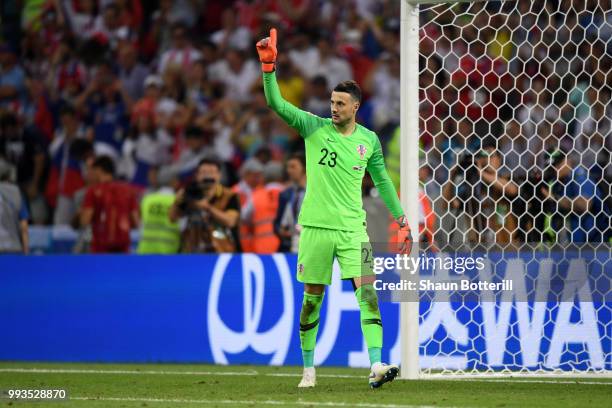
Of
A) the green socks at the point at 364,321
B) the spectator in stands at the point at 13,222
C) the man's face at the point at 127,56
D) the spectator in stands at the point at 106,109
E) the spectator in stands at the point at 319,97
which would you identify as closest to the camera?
the green socks at the point at 364,321

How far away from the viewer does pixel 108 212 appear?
48.1 ft

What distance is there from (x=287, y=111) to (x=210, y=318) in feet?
13.5

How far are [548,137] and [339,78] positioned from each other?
636cm

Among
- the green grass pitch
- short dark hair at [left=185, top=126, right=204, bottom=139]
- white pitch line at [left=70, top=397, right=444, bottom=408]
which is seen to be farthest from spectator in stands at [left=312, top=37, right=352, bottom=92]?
white pitch line at [left=70, top=397, right=444, bottom=408]

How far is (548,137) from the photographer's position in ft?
35.6

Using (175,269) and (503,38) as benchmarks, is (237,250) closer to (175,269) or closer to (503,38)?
(175,269)

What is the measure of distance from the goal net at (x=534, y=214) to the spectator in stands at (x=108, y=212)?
4796 millimetres

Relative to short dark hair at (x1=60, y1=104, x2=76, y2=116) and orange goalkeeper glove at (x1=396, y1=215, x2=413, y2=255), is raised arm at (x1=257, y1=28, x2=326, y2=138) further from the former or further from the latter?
short dark hair at (x1=60, y1=104, x2=76, y2=116)

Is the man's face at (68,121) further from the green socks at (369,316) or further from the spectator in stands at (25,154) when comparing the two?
the green socks at (369,316)

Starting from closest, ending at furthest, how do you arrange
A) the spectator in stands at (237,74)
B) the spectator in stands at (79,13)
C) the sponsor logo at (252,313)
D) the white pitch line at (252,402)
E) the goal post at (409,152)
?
the white pitch line at (252,402) → the goal post at (409,152) → the sponsor logo at (252,313) → the spectator in stands at (237,74) → the spectator in stands at (79,13)

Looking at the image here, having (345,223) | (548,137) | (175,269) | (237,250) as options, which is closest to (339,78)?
(237,250)

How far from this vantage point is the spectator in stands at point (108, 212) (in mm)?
14609

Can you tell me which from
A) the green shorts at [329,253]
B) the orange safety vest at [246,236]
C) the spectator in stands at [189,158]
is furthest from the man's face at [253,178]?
the green shorts at [329,253]

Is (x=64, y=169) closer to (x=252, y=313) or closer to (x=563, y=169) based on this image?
(x=252, y=313)
